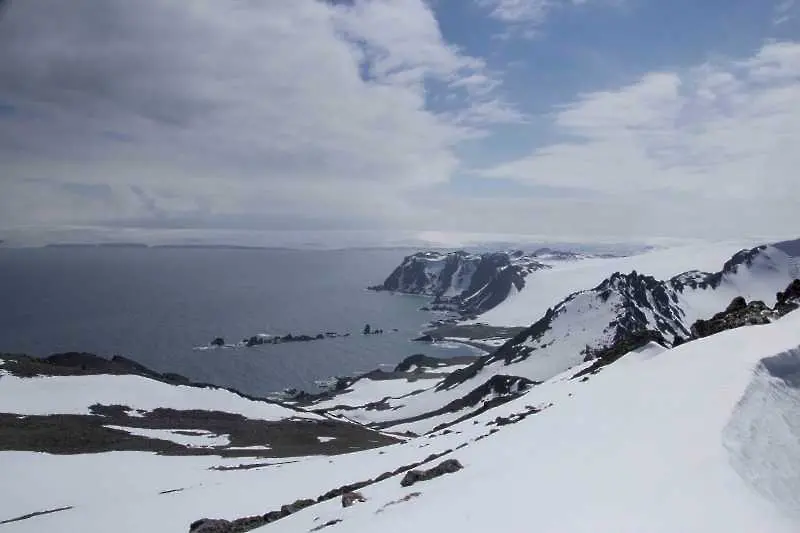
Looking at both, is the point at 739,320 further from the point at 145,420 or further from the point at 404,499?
the point at 145,420

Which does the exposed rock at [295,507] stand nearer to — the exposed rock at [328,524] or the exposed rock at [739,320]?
the exposed rock at [328,524]

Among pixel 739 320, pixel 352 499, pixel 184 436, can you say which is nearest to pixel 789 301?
pixel 739 320

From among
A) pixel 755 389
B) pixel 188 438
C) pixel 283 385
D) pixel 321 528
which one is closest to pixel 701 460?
pixel 755 389

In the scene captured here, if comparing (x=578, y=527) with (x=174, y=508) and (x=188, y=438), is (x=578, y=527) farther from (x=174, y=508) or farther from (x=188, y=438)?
(x=188, y=438)

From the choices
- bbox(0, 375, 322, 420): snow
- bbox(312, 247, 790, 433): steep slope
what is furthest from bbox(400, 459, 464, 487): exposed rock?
bbox(312, 247, 790, 433): steep slope

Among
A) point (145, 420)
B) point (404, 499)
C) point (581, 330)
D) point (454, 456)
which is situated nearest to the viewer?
point (404, 499)

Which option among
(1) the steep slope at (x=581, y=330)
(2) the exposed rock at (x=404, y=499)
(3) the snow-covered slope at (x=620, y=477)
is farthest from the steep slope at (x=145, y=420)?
(1) the steep slope at (x=581, y=330)
